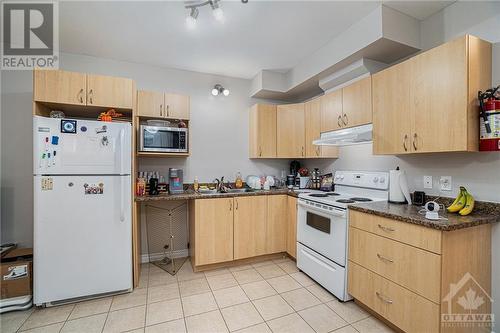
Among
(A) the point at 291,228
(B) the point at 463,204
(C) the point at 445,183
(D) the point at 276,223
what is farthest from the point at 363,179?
(D) the point at 276,223

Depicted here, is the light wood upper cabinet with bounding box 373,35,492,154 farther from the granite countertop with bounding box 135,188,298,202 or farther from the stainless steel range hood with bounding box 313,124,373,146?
the granite countertop with bounding box 135,188,298,202

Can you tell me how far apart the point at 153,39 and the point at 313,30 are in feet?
5.65

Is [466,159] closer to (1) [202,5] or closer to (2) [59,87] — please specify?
(1) [202,5]

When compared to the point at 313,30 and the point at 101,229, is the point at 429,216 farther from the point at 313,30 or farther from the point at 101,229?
the point at 101,229

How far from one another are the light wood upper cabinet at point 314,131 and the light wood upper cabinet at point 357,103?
0.45 metres

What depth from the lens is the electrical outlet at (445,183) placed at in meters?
1.92

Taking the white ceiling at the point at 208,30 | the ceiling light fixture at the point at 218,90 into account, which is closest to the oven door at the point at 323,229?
the white ceiling at the point at 208,30

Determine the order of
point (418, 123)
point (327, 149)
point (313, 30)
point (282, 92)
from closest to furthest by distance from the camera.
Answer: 1. point (418, 123)
2. point (313, 30)
3. point (327, 149)
4. point (282, 92)

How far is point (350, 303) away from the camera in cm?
211

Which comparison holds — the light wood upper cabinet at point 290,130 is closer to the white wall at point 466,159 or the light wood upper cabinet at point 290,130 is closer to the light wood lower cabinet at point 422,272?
the white wall at point 466,159

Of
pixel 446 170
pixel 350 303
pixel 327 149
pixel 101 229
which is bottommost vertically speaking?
pixel 350 303

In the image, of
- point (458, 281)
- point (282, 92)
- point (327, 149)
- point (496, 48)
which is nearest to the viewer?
point (458, 281)

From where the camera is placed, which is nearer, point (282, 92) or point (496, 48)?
point (496, 48)

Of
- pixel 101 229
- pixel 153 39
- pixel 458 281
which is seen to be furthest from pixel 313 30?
pixel 101 229
